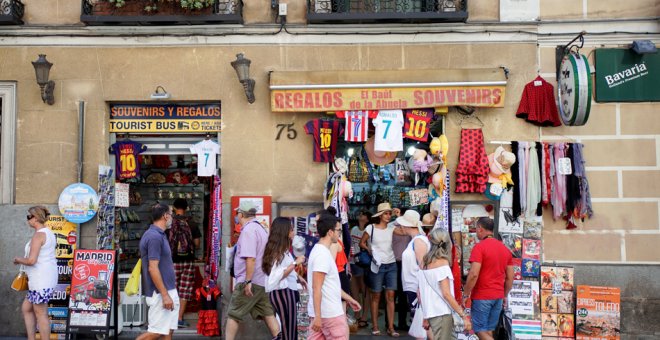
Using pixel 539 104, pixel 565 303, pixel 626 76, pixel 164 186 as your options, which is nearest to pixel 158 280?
pixel 164 186

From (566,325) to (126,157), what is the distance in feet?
22.8

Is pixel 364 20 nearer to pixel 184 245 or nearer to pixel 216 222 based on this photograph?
pixel 216 222

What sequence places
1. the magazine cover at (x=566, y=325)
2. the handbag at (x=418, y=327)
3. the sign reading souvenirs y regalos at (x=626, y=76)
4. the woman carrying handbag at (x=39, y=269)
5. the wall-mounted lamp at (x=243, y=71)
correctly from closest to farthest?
the handbag at (x=418, y=327) < the woman carrying handbag at (x=39, y=269) < the magazine cover at (x=566, y=325) < the wall-mounted lamp at (x=243, y=71) < the sign reading souvenirs y regalos at (x=626, y=76)

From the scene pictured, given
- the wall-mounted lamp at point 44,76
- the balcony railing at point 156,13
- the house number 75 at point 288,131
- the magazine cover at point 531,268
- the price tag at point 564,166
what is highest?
the balcony railing at point 156,13

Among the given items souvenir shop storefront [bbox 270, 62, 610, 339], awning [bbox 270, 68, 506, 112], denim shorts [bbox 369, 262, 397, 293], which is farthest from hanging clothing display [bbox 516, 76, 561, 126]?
denim shorts [bbox 369, 262, 397, 293]

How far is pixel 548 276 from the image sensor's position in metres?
9.52

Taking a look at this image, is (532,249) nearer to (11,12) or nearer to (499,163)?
(499,163)

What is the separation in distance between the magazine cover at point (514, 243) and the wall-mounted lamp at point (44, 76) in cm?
710

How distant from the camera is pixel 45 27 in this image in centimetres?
1012

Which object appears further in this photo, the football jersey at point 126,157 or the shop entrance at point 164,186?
the football jersey at point 126,157

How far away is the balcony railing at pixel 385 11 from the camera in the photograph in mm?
9672

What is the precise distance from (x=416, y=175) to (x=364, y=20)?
245cm

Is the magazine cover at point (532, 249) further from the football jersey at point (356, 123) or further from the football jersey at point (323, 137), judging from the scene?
the football jersey at point (323, 137)

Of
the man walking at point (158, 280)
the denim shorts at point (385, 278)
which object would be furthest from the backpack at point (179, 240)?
the man walking at point (158, 280)
